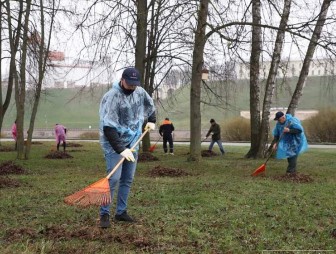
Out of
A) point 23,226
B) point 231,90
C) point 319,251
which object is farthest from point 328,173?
point 23,226

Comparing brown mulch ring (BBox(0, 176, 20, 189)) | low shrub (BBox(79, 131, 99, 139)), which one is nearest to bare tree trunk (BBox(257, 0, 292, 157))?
brown mulch ring (BBox(0, 176, 20, 189))

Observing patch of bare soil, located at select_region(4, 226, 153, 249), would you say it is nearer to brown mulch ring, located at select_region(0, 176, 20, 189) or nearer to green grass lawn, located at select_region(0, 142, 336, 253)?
green grass lawn, located at select_region(0, 142, 336, 253)

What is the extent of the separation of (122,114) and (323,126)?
97.1 feet

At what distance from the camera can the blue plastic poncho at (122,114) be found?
5.00m

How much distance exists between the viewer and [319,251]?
4.37 meters

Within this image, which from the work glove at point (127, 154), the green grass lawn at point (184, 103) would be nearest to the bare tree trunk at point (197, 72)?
the green grass lawn at point (184, 103)

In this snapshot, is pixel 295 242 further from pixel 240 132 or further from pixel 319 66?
pixel 240 132

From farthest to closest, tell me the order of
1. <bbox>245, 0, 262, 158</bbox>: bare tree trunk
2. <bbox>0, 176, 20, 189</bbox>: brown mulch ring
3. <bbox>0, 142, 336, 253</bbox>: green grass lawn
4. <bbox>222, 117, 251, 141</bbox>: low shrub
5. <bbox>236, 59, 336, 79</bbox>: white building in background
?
<bbox>222, 117, 251, 141</bbox>: low shrub → <bbox>245, 0, 262, 158</bbox>: bare tree trunk → <bbox>236, 59, 336, 79</bbox>: white building in background → <bbox>0, 176, 20, 189</bbox>: brown mulch ring → <bbox>0, 142, 336, 253</bbox>: green grass lawn

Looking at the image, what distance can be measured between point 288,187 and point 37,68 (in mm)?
11858

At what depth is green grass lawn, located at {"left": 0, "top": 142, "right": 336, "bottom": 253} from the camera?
453 cm

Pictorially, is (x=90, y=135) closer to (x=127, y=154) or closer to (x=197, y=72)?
(x=197, y=72)

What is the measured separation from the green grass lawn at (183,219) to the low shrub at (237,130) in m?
25.4

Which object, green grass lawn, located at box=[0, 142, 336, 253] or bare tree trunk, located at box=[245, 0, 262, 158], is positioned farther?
bare tree trunk, located at box=[245, 0, 262, 158]

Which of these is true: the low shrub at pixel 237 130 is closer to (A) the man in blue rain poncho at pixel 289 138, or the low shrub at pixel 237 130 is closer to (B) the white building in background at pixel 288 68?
(B) the white building in background at pixel 288 68
